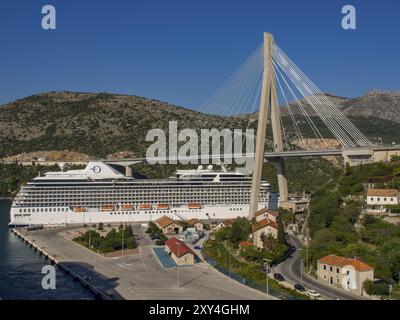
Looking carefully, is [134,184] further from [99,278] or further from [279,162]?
[99,278]

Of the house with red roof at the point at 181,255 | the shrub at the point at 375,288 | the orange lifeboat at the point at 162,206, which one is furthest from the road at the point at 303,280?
the orange lifeboat at the point at 162,206

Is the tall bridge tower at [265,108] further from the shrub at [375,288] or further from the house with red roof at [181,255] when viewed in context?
the shrub at [375,288]

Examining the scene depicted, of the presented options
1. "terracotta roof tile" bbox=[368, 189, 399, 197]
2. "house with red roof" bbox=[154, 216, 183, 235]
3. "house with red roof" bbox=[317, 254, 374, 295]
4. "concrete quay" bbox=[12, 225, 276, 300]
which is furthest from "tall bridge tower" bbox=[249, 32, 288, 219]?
"house with red roof" bbox=[317, 254, 374, 295]

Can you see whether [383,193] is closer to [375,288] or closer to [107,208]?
[375,288]

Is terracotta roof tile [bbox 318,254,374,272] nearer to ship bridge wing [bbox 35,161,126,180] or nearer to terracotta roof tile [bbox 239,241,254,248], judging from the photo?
terracotta roof tile [bbox 239,241,254,248]

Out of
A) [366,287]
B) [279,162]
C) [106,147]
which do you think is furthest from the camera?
[106,147]
